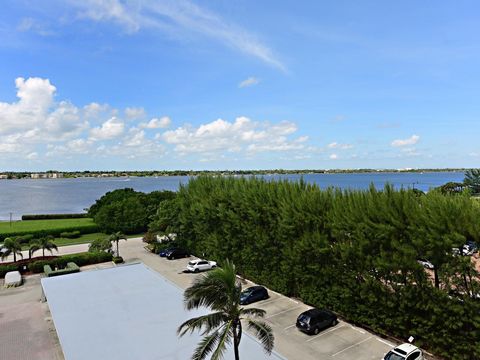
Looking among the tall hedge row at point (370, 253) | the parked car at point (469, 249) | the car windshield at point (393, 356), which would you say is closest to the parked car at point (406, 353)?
the car windshield at point (393, 356)

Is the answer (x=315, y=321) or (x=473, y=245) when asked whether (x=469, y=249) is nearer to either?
(x=473, y=245)

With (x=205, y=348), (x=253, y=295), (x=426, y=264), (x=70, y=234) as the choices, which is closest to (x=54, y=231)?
(x=70, y=234)

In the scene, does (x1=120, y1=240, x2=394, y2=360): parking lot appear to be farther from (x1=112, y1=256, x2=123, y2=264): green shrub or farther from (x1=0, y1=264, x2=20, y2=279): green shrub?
(x1=0, y1=264, x2=20, y2=279): green shrub

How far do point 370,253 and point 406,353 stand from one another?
20.1 ft

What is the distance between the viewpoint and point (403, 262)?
21016mm

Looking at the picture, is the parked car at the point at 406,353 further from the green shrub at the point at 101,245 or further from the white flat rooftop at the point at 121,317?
the green shrub at the point at 101,245

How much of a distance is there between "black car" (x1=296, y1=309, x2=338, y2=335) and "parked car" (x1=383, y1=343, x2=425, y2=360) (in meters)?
4.96

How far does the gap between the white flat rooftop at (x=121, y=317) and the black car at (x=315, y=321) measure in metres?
5.34

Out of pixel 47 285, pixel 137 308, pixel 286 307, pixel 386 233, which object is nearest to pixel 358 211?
pixel 386 233

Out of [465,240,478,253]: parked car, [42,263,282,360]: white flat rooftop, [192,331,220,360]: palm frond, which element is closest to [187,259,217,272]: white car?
[42,263,282,360]: white flat rooftop

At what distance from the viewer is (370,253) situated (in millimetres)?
23031

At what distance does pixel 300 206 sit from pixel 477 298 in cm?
1264

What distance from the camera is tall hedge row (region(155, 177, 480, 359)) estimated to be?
1919 cm

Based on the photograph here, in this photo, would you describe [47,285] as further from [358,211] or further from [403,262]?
[403,262]
